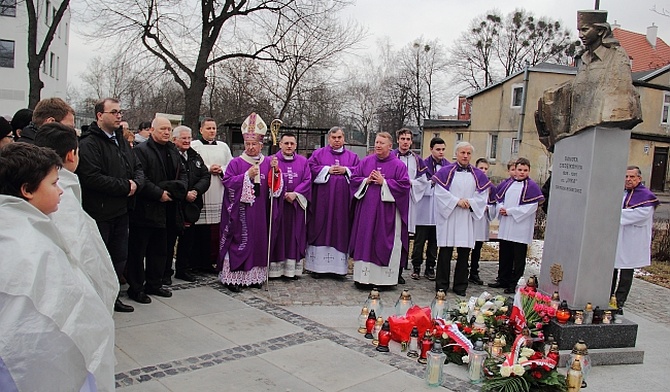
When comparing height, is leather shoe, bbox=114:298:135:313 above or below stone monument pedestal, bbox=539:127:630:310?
below

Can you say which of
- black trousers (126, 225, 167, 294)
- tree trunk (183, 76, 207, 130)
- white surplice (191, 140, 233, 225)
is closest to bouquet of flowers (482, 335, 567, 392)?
black trousers (126, 225, 167, 294)

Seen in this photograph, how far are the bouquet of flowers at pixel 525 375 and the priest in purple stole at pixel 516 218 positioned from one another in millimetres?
3200

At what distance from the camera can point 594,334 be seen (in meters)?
5.12

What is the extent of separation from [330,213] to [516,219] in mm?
2526

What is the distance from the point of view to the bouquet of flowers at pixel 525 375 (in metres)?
4.26

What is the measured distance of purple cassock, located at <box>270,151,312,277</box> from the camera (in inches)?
289

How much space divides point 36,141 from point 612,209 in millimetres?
5011

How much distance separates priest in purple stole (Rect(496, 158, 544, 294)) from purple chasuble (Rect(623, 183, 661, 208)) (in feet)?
3.58

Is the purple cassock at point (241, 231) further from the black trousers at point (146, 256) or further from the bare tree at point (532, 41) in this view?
the bare tree at point (532, 41)

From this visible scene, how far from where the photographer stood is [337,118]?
33.1m

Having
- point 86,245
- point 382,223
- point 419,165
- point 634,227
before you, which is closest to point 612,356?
point 634,227

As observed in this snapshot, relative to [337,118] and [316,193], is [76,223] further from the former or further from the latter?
[337,118]

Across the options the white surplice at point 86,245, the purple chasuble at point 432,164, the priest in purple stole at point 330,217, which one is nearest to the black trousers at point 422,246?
the purple chasuble at point 432,164

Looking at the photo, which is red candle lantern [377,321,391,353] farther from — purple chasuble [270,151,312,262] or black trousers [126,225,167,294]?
black trousers [126,225,167,294]
